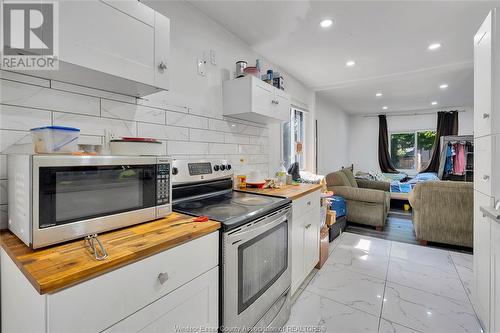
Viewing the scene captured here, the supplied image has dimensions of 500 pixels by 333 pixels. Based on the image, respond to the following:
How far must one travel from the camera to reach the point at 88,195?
90cm

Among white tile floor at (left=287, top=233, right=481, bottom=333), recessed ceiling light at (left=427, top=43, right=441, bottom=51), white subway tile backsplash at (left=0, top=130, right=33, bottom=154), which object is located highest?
recessed ceiling light at (left=427, top=43, right=441, bottom=51)

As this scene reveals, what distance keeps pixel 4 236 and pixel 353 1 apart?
8.22 ft

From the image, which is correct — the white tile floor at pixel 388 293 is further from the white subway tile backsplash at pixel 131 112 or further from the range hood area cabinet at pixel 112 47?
the range hood area cabinet at pixel 112 47

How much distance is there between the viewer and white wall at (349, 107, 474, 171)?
6.46 metres

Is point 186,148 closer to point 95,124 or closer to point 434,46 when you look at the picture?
point 95,124

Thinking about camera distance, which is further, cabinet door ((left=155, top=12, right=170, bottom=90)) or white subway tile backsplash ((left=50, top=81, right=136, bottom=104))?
cabinet door ((left=155, top=12, right=170, bottom=90))

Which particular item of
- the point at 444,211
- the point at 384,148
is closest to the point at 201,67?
the point at 444,211

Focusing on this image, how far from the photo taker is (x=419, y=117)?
648 cm

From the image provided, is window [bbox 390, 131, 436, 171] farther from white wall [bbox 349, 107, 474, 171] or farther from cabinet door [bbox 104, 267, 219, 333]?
cabinet door [bbox 104, 267, 219, 333]

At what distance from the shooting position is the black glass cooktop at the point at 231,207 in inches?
46.9

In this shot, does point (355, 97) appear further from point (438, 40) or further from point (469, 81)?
point (438, 40)

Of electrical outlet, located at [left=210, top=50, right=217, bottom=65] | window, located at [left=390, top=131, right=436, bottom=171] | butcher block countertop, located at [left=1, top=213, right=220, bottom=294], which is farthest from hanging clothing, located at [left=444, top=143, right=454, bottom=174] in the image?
butcher block countertop, located at [left=1, top=213, right=220, bottom=294]

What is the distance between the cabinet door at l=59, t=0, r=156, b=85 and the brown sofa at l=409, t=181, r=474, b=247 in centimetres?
330

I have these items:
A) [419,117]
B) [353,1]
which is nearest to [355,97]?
[419,117]
